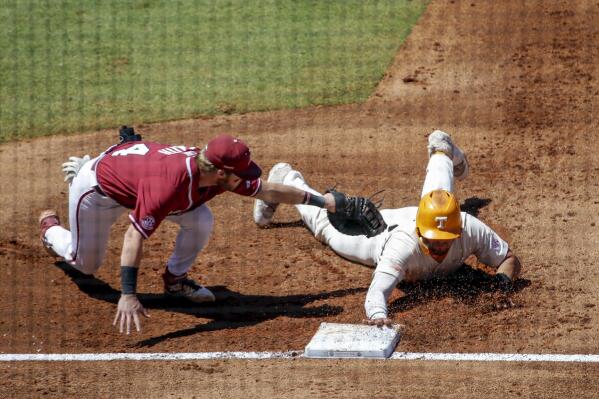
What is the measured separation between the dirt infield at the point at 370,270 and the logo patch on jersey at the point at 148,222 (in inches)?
30.1

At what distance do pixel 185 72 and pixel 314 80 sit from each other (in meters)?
1.37

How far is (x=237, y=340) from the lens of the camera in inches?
239

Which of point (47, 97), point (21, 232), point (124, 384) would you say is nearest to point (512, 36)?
point (47, 97)

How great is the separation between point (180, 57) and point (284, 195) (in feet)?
16.0

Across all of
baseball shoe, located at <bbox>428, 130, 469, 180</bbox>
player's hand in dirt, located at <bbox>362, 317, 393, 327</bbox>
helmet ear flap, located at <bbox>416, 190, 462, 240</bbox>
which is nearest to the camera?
player's hand in dirt, located at <bbox>362, 317, 393, 327</bbox>

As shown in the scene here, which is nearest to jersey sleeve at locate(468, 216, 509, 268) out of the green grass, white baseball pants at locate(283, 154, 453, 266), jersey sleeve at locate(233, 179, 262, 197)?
white baseball pants at locate(283, 154, 453, 266)

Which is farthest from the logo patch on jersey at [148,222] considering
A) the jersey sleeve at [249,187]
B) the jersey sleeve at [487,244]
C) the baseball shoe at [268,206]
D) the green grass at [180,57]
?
the green grass at [180,57]

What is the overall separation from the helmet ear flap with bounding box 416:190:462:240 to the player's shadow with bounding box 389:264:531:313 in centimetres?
45

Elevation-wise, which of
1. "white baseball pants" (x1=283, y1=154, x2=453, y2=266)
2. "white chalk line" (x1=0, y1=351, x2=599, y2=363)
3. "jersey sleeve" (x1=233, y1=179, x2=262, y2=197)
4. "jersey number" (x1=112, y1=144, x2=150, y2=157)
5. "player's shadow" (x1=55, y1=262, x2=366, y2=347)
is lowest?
"player's shadow" (x1=55, y1=262, x2=366, y2=347)

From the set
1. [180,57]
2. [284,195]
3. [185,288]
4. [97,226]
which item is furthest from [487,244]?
[180,57]

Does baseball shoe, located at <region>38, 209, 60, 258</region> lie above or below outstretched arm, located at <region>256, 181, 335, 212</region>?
below

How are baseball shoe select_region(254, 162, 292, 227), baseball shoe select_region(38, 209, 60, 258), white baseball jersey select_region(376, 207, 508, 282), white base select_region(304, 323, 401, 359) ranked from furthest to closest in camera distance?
baseball shoe select_region(254, 162, 292, 227), baseball shoe select_region(38, 209, 60, 258), white baseball jersey select_region(376, 207, 508, 282), white base select_region(304, 323, 401, 359)

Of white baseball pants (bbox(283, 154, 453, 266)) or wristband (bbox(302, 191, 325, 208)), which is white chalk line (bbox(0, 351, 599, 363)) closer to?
wristband (bbox(302, 191, 325, 208))

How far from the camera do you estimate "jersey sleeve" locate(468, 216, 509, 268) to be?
6.37 meters
